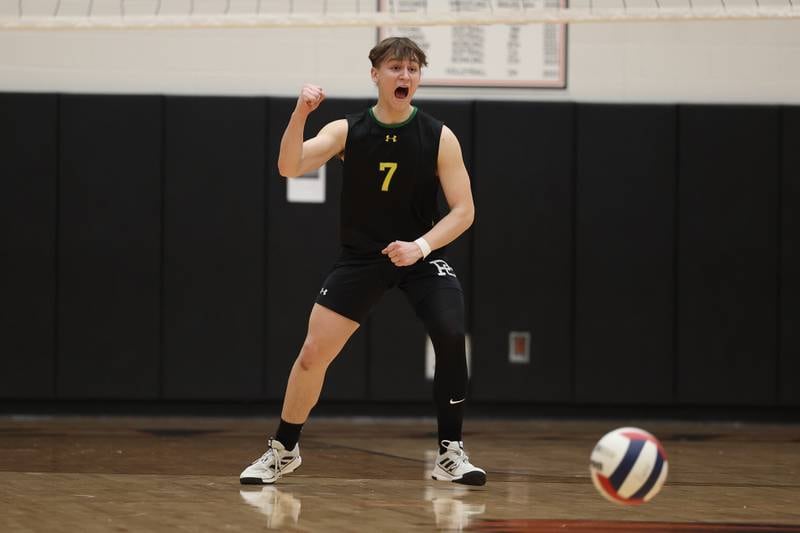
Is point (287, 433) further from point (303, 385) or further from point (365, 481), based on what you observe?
point (365, 481)

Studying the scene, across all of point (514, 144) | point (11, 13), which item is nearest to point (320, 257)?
point (514, 144)

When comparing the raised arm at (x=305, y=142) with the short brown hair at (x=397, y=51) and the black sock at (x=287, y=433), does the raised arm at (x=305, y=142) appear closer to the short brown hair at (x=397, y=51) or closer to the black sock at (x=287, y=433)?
the short brown hair at (x=397, y=51)

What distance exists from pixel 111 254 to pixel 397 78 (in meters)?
4.49

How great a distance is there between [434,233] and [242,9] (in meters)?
4.58

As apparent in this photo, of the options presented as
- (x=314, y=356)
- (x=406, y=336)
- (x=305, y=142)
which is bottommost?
(x=406, y=336)

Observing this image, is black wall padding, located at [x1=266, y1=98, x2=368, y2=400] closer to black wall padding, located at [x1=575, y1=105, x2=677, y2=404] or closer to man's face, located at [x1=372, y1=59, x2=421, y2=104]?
black wall padding, located at [x1=575, y1=105, x2=677, y2=404]

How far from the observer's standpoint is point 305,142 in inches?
198

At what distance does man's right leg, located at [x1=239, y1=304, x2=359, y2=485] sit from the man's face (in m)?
0.98

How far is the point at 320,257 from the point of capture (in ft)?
29.5

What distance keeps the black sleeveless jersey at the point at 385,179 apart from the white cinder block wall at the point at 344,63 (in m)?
3.95

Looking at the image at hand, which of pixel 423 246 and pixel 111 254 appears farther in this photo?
pixel 111 254

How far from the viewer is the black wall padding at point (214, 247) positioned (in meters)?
8.95

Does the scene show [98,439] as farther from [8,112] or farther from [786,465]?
[786,465]

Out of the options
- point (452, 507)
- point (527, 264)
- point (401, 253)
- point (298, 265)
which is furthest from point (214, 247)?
point (452, 507)
